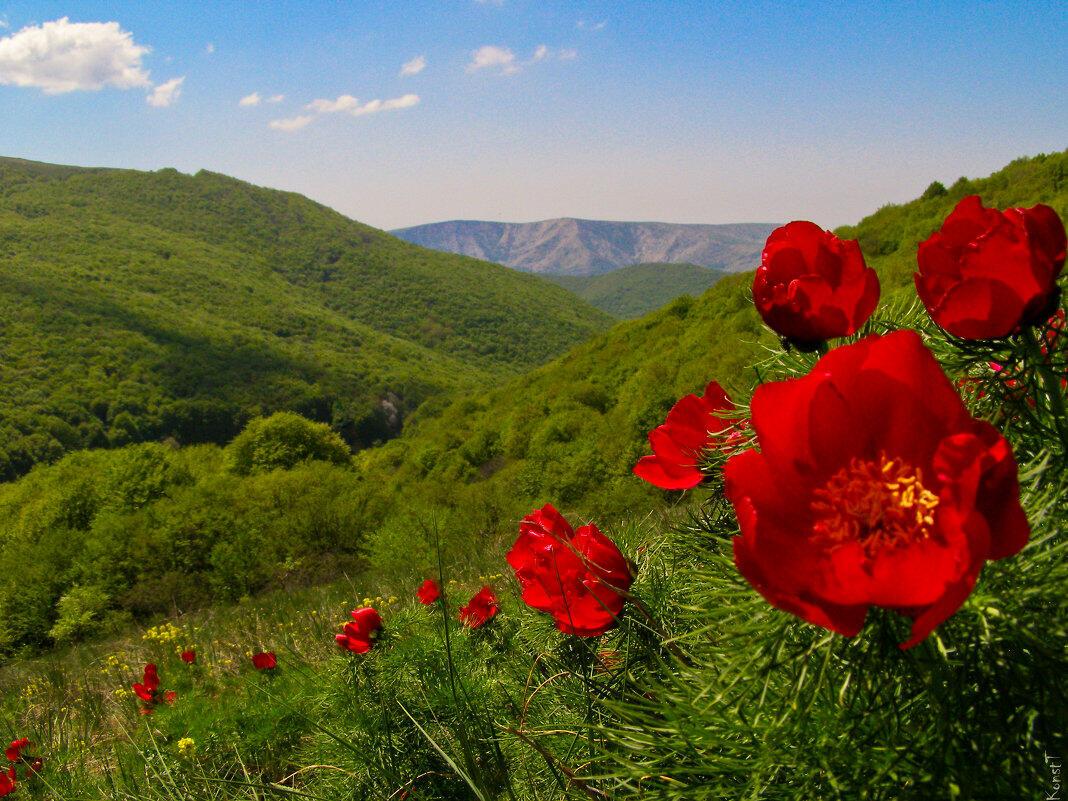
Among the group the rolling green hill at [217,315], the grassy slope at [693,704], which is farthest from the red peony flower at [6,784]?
the rolling green hill at [217,315]

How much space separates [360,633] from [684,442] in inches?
56.9

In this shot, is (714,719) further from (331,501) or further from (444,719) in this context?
(331,501)

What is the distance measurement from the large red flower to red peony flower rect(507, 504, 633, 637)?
0.48 m

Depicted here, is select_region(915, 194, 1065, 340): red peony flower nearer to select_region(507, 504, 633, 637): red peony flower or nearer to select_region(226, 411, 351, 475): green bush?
select_region(507, 504, 633, 637): red peony flower

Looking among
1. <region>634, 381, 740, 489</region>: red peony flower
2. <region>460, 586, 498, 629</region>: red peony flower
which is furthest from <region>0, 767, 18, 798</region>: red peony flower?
<region>634, 381, 740, 489</region>: red peony flower

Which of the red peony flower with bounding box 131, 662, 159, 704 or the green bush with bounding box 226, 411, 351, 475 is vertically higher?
the red peony flower with bounding box 131, 662, 159, 704

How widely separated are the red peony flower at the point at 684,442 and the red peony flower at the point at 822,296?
180 millimetres

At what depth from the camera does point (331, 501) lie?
69.9ft

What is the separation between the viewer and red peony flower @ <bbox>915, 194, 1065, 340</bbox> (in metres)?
0.76

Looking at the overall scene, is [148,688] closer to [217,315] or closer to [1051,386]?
[1051,386]

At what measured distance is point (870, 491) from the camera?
664 millimetres

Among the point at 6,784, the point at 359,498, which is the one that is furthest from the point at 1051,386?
the point at 359,498

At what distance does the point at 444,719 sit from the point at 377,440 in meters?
80.7

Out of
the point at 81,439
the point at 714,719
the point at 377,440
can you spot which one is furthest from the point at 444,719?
the point at 377,440
